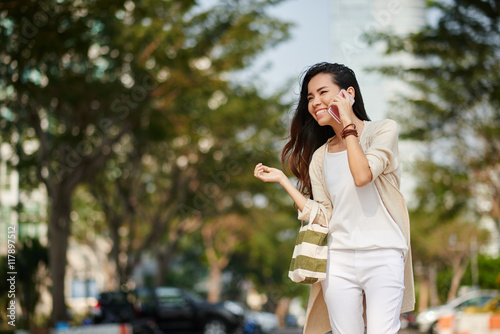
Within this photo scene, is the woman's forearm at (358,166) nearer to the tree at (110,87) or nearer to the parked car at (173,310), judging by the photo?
the tree at (110,87)

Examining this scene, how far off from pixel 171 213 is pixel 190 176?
165 cm

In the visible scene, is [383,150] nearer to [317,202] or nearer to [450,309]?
[317,202]

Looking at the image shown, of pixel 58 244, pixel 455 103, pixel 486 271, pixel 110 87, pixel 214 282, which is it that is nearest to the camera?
pixel 110 87

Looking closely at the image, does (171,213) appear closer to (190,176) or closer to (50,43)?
(190,176)

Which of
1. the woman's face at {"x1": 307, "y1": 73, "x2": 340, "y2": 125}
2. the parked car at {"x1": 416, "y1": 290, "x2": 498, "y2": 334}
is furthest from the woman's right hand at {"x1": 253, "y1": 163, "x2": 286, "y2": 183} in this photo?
the parked car at {"x1": 416, "y1": 290, "x2": 498, "y2": 334}

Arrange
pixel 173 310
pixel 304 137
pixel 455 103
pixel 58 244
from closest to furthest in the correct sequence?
pixel 304 137 < pixel 58 244 < pixel 173 310 < pixel 455 103

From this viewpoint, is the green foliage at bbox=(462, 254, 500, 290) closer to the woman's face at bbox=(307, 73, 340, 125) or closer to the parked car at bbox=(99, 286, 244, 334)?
the parked car at bbox=(99, 286, 244, 334)

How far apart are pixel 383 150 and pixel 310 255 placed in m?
0.50

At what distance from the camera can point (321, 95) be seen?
322 cm

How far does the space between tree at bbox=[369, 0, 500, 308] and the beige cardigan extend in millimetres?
11532

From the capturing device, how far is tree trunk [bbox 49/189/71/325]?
17.0 meters

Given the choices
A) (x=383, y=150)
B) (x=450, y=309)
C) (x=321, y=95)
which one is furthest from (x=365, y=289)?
(x=450, y=309)

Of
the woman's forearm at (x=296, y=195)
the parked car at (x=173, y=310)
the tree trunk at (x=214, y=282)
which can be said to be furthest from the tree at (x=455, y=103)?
the tree trunk at (x=214, y=282)

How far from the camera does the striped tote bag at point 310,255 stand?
2999 mm
